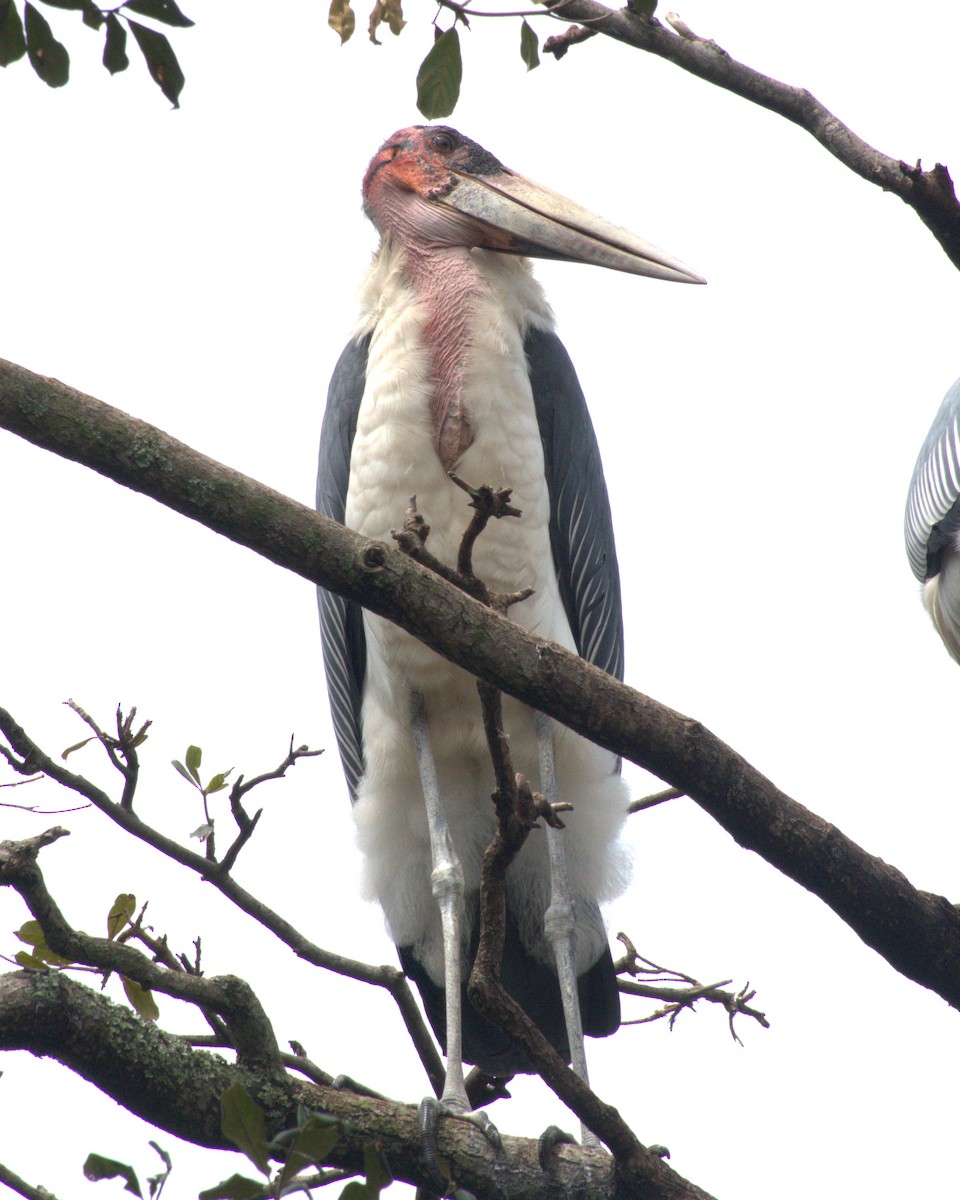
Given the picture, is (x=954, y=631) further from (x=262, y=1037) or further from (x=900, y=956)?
(x=262, y=1037)

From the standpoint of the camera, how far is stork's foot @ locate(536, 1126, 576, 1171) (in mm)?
3486

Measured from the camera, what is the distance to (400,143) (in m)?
5.72

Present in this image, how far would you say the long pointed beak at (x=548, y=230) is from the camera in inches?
205

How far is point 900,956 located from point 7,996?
1938 millimetres

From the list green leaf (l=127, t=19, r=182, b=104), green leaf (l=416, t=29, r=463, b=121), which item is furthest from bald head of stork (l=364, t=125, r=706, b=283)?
green leaf (l=127, t=19, r=182, b=104)

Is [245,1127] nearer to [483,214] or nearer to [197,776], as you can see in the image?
[197,776]

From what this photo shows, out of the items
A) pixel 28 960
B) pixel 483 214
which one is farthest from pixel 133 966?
pixel 483 214

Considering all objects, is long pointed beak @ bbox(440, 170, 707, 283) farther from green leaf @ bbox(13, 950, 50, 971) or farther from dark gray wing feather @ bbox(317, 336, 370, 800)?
green leaf @ bbox(13, 950, 50, 971)

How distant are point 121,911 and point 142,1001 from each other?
239mm

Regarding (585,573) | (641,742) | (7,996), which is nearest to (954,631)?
(585,573)

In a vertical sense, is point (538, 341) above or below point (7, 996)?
above

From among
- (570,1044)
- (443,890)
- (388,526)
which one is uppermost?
(388,526)

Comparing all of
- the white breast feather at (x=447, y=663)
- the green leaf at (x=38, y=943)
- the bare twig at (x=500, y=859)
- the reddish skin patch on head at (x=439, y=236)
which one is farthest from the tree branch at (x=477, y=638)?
the reddish skin patch on head at (x=439, y=236)

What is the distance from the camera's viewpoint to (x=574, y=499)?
16.5 feet
